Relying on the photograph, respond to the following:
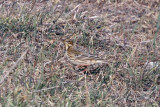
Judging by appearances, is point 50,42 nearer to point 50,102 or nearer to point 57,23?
point 57,23

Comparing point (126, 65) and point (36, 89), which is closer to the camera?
point (36, 89)

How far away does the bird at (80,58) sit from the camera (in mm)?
5973

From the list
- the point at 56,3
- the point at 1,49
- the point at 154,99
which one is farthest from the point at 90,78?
the point at 56,3

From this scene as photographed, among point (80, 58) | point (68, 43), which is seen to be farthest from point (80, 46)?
point (80, 58)

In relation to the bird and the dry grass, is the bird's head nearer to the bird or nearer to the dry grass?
the bird

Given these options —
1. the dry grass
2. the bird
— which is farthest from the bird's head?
the dry grass

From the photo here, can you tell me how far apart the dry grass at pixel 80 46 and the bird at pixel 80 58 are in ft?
Result: 0.33

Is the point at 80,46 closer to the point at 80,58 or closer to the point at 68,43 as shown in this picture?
the point at 68,43

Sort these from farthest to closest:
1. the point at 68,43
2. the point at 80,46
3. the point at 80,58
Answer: the point at 80,46, the point at 68,43, the point at 80,58

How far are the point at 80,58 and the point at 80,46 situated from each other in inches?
27.1

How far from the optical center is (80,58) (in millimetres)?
6180

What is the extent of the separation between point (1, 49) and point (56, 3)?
2328 millimetres

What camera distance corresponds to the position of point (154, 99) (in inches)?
207

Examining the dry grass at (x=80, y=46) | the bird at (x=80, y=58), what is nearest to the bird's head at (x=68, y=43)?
the bird at (x=80, y=58)
